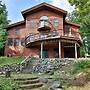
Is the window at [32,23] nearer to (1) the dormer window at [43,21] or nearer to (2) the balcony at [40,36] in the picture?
(1) the dormer window at [43,21]

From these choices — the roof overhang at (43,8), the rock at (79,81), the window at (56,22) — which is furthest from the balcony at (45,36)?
the rock at (79,81)

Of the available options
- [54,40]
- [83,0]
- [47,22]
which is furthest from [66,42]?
Result: [83,0]

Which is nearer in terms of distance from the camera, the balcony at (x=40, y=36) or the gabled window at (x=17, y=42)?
the balcony at (x=40, y=36)

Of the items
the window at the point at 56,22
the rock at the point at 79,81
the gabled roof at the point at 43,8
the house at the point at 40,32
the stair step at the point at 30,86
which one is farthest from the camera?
the gabled roof at the point at 43,8

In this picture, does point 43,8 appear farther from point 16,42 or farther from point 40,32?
point 16,42

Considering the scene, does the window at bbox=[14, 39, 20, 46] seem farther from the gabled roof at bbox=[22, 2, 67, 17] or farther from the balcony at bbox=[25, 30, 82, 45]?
the gabled roof at bbox=[22, 2, 67, 17]

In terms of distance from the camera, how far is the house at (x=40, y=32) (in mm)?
36688

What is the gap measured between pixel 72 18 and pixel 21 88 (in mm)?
45718

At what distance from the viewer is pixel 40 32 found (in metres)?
37.7

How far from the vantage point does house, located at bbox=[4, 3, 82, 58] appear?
3669cm

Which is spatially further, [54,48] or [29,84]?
[54,48]

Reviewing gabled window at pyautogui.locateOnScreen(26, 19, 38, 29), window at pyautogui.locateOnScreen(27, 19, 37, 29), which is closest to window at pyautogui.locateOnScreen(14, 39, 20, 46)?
gabled window at pyautogui.locateOnScreen(26, 19, 38, 29)

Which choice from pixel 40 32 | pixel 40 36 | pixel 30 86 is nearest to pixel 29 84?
pixel 30 86

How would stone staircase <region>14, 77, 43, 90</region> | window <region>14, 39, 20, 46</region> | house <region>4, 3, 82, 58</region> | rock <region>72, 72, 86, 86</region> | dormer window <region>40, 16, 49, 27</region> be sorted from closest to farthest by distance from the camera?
rock <region>72, 72, 86, 86</region> < stone staircase <region>14, 77, 43, 90</region> < house <region>4, 3, 82, 58</region> < dormer window <region>40, 16, 49, 27</region> < window <region>14, 39, 20, 46</region>
